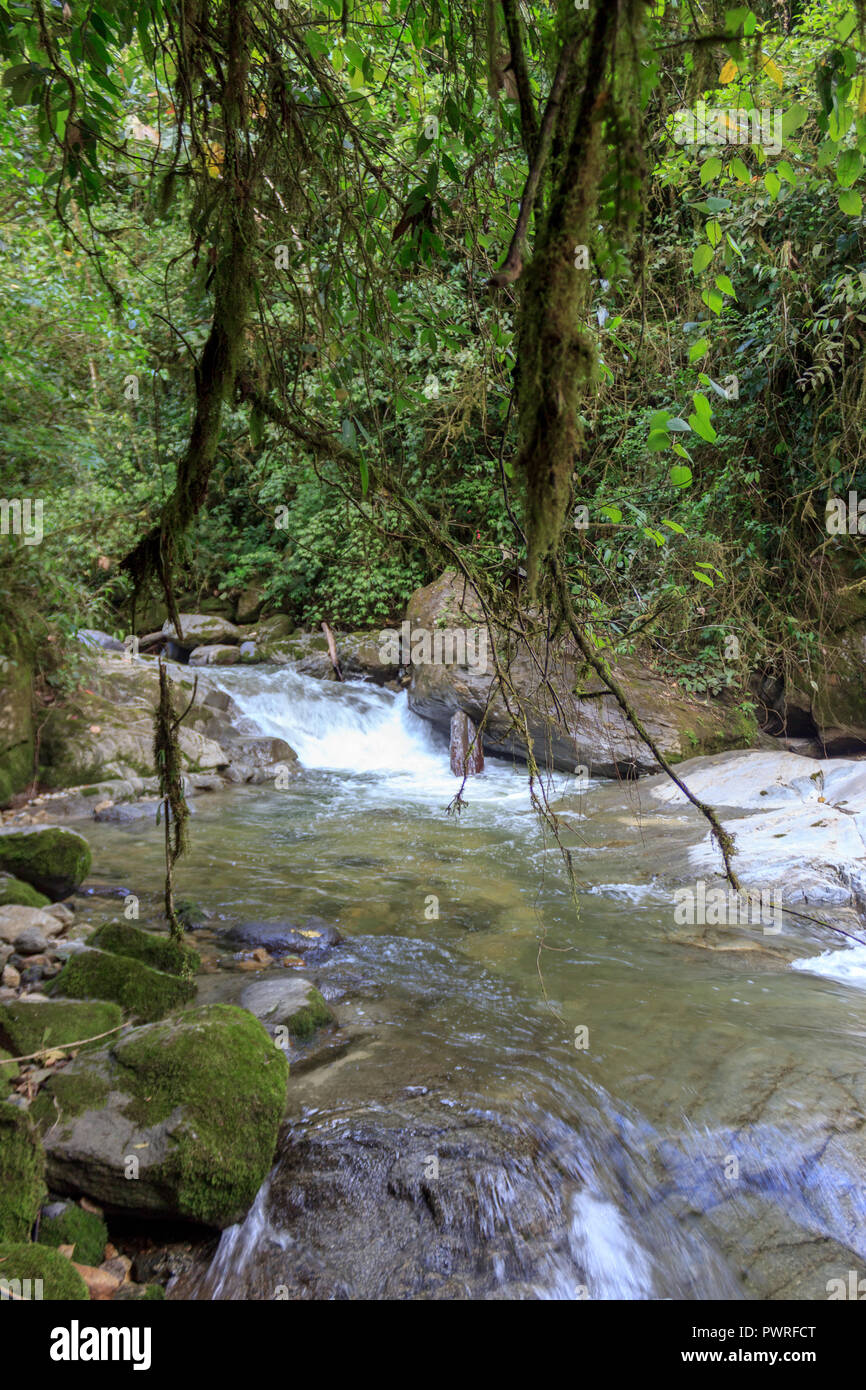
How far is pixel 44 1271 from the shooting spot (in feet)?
7.69

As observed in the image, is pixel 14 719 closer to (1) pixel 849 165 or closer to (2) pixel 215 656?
(2) pixel 215 656

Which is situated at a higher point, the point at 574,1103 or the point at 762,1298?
the point at 574,1103

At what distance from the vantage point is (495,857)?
7410 millimetres

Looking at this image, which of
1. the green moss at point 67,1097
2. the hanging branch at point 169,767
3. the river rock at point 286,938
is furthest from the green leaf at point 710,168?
the river rock at point 286,938

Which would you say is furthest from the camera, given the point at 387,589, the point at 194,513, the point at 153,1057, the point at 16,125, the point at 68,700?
the point at 387,589

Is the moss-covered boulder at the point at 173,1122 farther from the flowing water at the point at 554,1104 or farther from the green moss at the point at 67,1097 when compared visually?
the flowing water at the point at 554,1104

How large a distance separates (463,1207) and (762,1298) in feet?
3.80

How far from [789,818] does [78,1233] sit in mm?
6060

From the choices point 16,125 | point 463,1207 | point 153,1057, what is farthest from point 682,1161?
point 16,125

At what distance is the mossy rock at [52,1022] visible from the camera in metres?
3.44

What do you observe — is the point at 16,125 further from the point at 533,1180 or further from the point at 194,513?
the point at 533,1180

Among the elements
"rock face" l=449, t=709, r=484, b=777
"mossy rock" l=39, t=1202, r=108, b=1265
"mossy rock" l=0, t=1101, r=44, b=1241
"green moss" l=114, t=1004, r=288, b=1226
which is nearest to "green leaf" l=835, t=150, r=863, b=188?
"green moss" l=114, t=1004, r=288, b=1226

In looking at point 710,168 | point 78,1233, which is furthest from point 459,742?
point 710,168

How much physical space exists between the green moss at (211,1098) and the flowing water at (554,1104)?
185 mm
